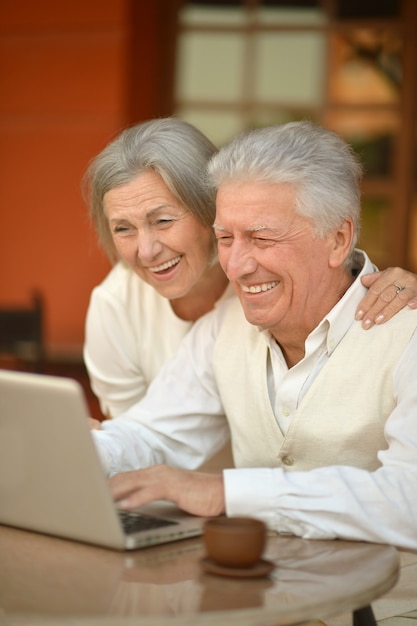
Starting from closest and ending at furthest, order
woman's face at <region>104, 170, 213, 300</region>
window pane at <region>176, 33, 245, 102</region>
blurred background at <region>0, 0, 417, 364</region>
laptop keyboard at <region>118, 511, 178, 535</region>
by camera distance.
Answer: laptop keyboard at <region>118, 511, 178, 535</region> → woman's face at <region>104, 170, 213, 300</region> → blurred background at <region>0, 0, 417, 364</region> → window pane at <region>176, 33, 245, 102</region>

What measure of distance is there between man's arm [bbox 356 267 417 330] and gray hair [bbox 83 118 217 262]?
45cm

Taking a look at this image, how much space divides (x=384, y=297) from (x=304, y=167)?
11.6 inches

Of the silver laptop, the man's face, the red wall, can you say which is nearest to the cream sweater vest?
the man's face

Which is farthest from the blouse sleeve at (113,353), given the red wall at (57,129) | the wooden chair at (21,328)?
the red wall at (57,129)

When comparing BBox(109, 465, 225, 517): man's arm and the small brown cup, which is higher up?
the small brown cup

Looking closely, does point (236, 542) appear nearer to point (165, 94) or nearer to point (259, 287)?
point (259, 287)

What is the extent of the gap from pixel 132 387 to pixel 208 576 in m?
1.38

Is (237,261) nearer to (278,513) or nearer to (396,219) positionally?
(278,513)

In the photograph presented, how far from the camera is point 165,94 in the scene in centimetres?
602

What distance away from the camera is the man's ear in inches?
83.0

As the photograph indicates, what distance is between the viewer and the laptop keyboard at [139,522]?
1.77 meters

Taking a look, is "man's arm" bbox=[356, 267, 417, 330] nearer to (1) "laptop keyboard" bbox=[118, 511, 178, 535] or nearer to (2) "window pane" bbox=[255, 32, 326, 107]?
(1) "laptop keyboard" bbox=[118, 511, 178, 535]

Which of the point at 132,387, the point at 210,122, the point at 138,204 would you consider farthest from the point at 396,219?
the point at 138,204

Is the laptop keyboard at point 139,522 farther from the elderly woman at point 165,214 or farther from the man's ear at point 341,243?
the elderly woman at point 165,214
